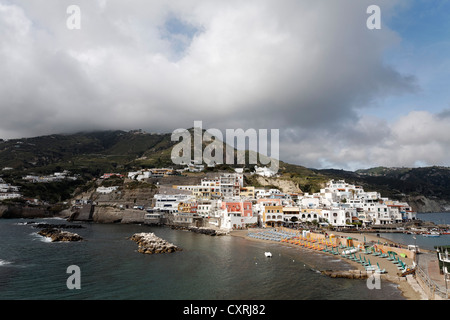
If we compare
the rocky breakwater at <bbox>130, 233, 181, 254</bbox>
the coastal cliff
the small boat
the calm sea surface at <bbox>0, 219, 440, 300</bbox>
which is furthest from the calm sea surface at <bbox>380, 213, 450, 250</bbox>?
the coastal cliff

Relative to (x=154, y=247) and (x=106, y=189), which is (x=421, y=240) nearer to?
(x=154, y=247)

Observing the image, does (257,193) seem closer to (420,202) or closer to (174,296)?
(174,296)

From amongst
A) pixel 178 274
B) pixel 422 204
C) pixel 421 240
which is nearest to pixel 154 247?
pixel 178 274

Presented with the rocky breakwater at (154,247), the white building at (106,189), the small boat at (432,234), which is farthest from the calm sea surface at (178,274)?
the white building at (106,189)

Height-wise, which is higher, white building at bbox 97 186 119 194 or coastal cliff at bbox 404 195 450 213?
white building at bbox 97 186 119 194

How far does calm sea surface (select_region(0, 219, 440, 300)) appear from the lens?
22.0 metres

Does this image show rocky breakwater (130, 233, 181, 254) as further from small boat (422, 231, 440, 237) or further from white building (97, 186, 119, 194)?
white building (97, 186, 119, 194)

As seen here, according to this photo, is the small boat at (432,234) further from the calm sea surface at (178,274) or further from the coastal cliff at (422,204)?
the coastal cliff at (422,204)

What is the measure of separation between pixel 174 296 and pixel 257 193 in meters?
73.9

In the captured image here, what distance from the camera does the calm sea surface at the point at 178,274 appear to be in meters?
22.0

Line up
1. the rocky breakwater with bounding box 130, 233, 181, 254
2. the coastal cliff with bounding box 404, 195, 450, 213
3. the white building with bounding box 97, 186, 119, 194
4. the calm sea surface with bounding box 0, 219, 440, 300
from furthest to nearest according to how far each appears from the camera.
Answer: the coastal cliff with bounding box 404, 195, 450, 213
the white building with bounding box 97, 186, 119, 194
the rocky breakwater with bounding box 130, 233, 181, 254
the calm sea surface with bounding box 0, 219, 440, 300

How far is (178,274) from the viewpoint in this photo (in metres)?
27.7
